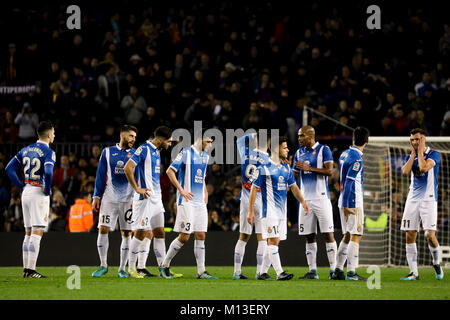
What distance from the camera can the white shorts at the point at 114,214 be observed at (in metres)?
11.8

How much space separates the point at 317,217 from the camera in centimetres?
1146

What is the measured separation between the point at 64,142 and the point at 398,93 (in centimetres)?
842

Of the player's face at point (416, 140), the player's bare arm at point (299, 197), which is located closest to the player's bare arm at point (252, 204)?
the player's bare arm at point (299, 197)

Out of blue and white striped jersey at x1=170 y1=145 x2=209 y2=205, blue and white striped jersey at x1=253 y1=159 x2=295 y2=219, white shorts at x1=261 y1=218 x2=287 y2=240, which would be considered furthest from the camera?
blue and white striped jersey at x1=170 y1=145 x2=209 y2=205

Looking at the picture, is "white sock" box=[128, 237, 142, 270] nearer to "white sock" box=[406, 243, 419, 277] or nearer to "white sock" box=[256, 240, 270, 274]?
"white sock" box=[256, 240, 270, 274]

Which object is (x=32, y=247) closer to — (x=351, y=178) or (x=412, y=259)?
(x=351, y=178)

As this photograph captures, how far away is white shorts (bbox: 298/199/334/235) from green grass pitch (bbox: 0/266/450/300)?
2.73ft

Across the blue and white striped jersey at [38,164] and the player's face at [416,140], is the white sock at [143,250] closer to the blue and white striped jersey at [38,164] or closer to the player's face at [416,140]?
the blue and white striped jersey at [38,164]

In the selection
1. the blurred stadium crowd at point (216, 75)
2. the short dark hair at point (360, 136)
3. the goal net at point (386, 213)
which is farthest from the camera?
the blurred stadium crowd at point (216, 75)

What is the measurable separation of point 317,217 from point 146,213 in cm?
270

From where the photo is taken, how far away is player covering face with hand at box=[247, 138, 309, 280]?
35.2ft

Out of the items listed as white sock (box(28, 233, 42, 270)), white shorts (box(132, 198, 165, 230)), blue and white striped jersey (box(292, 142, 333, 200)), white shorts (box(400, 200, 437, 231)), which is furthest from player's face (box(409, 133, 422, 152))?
white sock (box(28, 233, 42, 270))

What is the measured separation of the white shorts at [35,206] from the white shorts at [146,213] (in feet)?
4.61

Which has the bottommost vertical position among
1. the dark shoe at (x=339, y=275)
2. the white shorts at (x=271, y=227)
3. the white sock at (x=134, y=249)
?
the dark shoe at (x=339, y=275)
